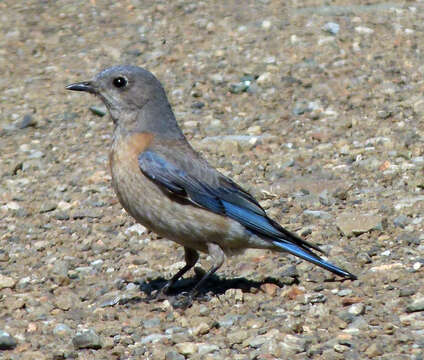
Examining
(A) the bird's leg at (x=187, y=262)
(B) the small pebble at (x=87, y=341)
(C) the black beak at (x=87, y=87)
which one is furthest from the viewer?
(C) the black beak at (x=87, y=87)

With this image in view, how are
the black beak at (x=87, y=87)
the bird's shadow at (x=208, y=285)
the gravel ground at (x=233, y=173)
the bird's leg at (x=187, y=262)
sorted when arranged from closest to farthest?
the gravel ground at (x=233, y=173) → the bird's shadow at (x=208, y=285) → the bird's leg at (x=187, y=262) → the black beak at (x=87, y=87)

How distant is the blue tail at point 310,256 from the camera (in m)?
6.74

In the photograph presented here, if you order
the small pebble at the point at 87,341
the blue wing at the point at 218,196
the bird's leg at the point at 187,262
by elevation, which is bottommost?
the bird's leg at the point at 187,262

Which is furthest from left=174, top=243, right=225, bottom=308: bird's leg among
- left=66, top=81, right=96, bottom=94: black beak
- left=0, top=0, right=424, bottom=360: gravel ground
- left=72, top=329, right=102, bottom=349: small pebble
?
left=66, top=81, right=96, bottom=94: black beak

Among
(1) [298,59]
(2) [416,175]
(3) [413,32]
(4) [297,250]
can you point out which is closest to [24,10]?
(1) [298,59]

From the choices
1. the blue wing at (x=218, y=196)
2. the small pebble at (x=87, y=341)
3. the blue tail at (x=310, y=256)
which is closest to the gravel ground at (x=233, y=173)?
the small pebble at (x=87, y=341)

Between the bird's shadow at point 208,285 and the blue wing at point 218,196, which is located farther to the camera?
the bird's shadow at point 208,285

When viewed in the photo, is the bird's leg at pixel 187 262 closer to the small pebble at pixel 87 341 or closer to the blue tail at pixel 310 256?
the blue tail at pixel 310 256

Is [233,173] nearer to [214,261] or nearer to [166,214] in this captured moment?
[214,261]

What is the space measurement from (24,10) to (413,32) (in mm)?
5293

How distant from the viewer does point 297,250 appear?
6.86m

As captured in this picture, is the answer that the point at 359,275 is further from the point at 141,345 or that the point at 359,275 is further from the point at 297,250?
the point at 141,345

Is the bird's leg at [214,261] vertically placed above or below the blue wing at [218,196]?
below

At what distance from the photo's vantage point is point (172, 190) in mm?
6758
